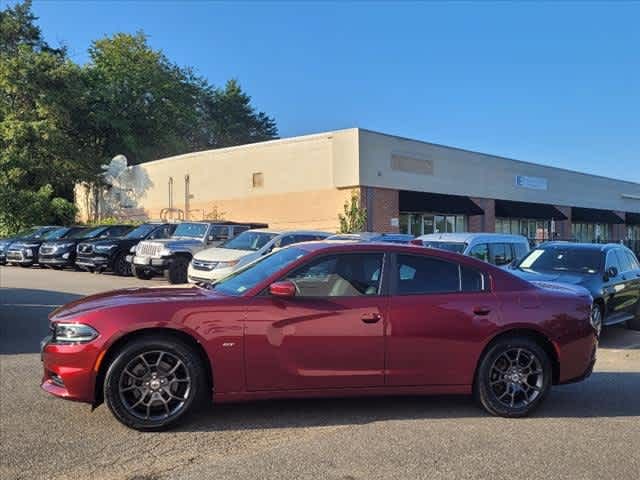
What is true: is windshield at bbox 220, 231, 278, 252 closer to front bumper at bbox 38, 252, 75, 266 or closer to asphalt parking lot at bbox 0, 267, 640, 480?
front bumper at bbox 38, 252, 75, 266

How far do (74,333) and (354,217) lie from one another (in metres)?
20.8

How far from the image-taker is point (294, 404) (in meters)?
5.88

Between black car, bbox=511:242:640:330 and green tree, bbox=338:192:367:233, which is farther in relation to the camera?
green tree, bbox=338:192:367:233

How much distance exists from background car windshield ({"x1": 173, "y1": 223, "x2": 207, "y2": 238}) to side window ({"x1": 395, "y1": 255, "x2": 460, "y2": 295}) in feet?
44.0

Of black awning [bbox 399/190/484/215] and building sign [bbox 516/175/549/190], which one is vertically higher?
building sign [bbox 516/175/549/190]

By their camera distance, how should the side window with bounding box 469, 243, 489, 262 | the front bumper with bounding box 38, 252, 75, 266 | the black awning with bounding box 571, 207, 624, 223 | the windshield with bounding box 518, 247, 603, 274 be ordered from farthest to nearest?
the black awning with bounding box 571, 207, 624, 223 < the front bumper with bounding box 38, 252, 75, 266 < the side window with bounding box 469, 243, 489, 262 < the windshield with bounding box 518, 247, 603, 274

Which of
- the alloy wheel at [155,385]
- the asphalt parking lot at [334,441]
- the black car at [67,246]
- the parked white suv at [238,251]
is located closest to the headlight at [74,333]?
the alloy wheel at [155,385]

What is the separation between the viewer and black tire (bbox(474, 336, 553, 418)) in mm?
5613

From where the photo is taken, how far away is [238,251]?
15094 mm

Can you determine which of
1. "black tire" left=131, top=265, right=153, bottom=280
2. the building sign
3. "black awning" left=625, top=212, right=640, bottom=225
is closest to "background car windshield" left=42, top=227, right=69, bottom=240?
"black tire" left=131, top=265, right=153, bottom=280

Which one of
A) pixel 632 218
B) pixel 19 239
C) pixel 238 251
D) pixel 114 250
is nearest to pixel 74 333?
pixel 238 251

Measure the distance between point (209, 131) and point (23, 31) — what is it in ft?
71.9

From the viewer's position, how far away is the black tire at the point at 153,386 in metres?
4.93

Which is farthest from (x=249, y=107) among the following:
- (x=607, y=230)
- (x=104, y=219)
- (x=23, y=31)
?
(x=607, y=230)
